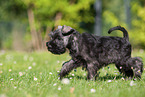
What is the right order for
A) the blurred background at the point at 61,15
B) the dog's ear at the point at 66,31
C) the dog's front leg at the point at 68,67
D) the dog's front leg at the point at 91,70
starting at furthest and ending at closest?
1. the blurred background at the point at 61,15
2. the dog's front leg at the point at 68,67
3. the dog's front leg at the point at 91,70
4. the dog's ear at the point at 66,31

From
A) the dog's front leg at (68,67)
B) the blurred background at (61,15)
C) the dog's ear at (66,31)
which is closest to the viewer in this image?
the dog's ear at (66,31)

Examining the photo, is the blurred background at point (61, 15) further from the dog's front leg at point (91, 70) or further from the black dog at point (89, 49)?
the dog's front leg at point (91, 70)

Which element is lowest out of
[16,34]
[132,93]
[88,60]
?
[16,34]

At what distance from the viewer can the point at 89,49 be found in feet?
10.9

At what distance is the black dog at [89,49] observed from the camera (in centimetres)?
320

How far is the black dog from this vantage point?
3.20 metres

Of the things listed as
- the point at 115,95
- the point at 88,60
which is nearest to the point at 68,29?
the point at 88,60

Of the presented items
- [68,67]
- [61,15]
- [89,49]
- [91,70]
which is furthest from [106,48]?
[61,15]

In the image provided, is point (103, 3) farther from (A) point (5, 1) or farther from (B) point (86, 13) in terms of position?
(A) point (5, 1)

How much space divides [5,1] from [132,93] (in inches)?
488

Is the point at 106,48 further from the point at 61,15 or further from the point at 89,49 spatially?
the point at 61,15

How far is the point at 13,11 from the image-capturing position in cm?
1311

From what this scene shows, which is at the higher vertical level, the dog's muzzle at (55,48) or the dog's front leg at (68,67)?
the dog's muzzle at (55,48)

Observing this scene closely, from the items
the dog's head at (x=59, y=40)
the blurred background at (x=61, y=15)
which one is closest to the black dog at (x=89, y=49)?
the dog's head at (x=59, y=40)
